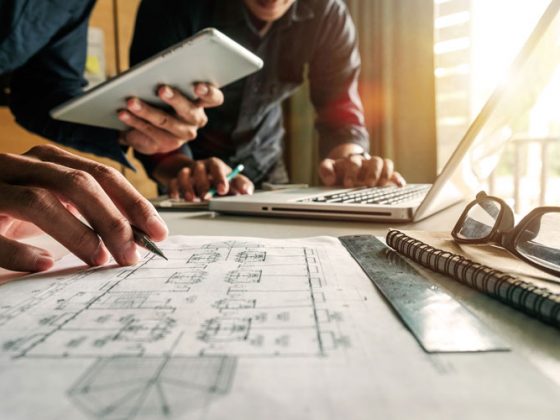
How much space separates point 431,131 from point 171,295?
212 cm

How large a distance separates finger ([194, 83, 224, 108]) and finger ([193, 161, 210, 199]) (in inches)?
5.8

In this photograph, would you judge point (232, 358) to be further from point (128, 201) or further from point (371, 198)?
point (371, 198)

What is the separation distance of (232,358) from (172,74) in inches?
24.2

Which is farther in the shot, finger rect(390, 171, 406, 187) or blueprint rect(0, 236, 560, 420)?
finger rect(390, 171, 406, 187)

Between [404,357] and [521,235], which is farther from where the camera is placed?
[521,235]

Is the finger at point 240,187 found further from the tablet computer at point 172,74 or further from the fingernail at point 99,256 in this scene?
the fingernail at point 99,256

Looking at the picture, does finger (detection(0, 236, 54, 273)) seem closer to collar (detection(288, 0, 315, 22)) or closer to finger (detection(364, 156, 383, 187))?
finger (detection(364, 156, 383, 187))

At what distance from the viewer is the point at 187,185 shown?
910mm

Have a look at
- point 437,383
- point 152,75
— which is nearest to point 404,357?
point 437,383

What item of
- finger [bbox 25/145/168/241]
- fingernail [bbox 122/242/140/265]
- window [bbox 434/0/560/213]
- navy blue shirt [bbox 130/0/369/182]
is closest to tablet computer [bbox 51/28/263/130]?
finger [bbox 25/145/168/241]

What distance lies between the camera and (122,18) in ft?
7.81

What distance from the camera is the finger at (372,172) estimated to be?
96 centimetres

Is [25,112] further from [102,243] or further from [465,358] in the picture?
[465,358]

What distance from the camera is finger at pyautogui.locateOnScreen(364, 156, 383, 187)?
963mm
